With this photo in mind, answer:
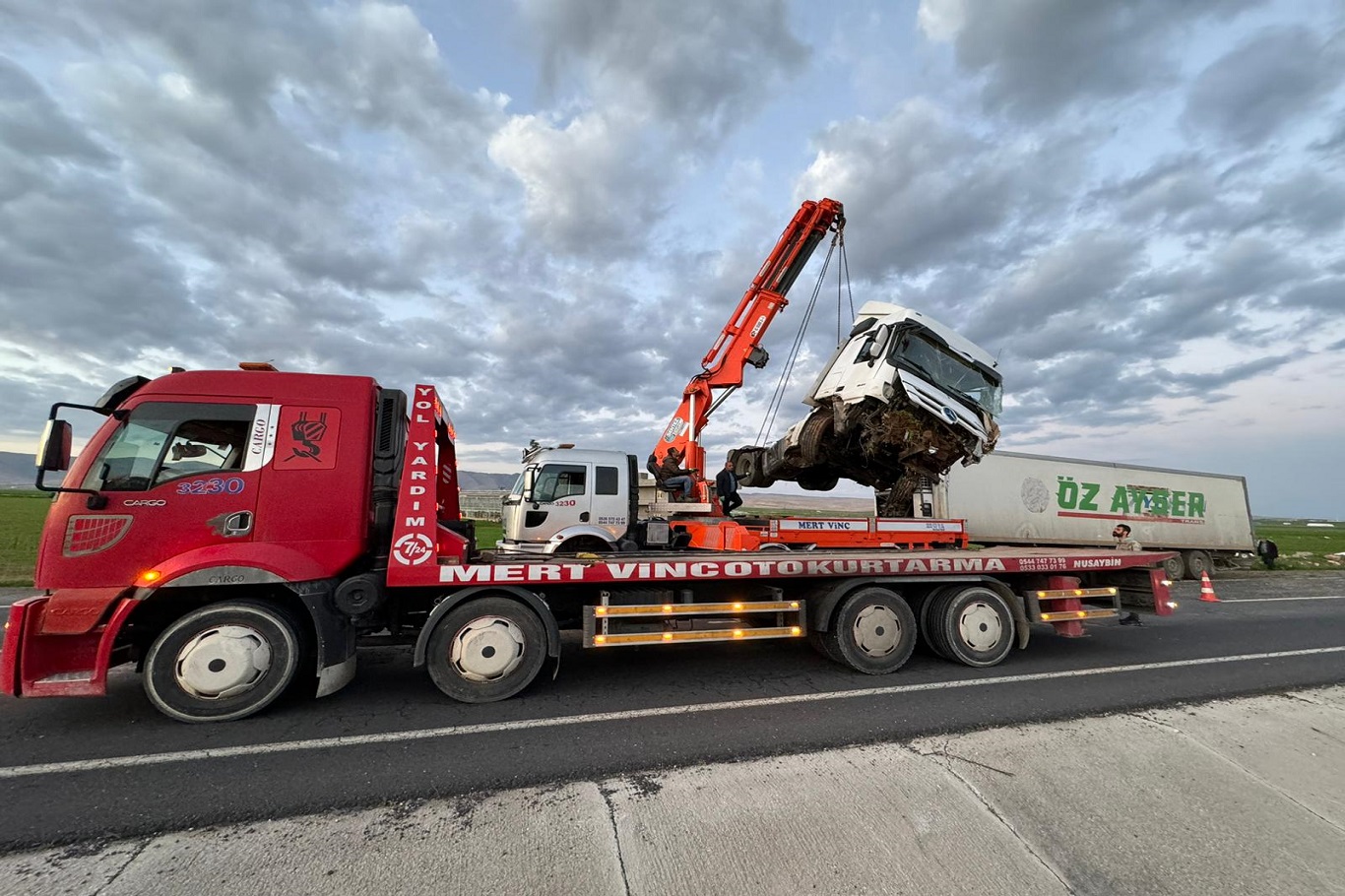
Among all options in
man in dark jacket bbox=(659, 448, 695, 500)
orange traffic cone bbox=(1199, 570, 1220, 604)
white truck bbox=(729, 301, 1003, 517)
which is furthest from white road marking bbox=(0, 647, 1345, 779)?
orange traffic cone bbox=(1199, 570, 1220, 604)

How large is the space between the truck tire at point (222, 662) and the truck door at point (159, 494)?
534 mm

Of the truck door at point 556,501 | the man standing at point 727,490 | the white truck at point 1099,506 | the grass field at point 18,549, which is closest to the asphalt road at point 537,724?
the man standing at point 727,490

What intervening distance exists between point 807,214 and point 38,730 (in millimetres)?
11291

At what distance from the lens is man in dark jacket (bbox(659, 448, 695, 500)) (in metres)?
9.91

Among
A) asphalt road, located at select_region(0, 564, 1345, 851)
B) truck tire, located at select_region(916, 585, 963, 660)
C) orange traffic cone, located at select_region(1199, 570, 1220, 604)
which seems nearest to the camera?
asphalt road, located at select_region(0, 564, 1345, 851)

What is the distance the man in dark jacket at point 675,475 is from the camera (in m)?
9.91

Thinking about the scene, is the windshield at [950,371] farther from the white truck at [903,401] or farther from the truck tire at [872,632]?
the truck tire at [872,632]

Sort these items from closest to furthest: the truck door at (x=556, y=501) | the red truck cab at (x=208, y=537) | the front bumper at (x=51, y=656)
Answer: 1. the front bumper at (x=51, y=656)
2. the red truck cab at (x=208, y=537)
3. the truck door at (x=556, y=501)

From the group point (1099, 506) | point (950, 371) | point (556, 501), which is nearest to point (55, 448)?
point (556, 501)

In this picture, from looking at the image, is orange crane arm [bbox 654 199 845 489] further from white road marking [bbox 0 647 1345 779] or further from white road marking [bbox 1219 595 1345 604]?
white road marking [bbox 1219 595 1345 604]

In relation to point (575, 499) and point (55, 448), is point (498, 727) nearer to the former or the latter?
point (55, 448)

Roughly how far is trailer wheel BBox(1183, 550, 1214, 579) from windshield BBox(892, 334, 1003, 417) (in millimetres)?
13695

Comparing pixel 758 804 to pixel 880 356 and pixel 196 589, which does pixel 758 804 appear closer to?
pixel 196 589

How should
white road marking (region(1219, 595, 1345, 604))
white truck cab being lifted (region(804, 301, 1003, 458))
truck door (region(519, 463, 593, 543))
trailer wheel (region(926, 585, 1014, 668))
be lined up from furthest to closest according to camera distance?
white road marking (region(1219, 595, 1345, 604))
truck door (region(519, 463, 593, 543))
white truck cab being lifted (region(804, 301, 1003, 458))
trailer wheel (region(926, 585, 1014, 668))
